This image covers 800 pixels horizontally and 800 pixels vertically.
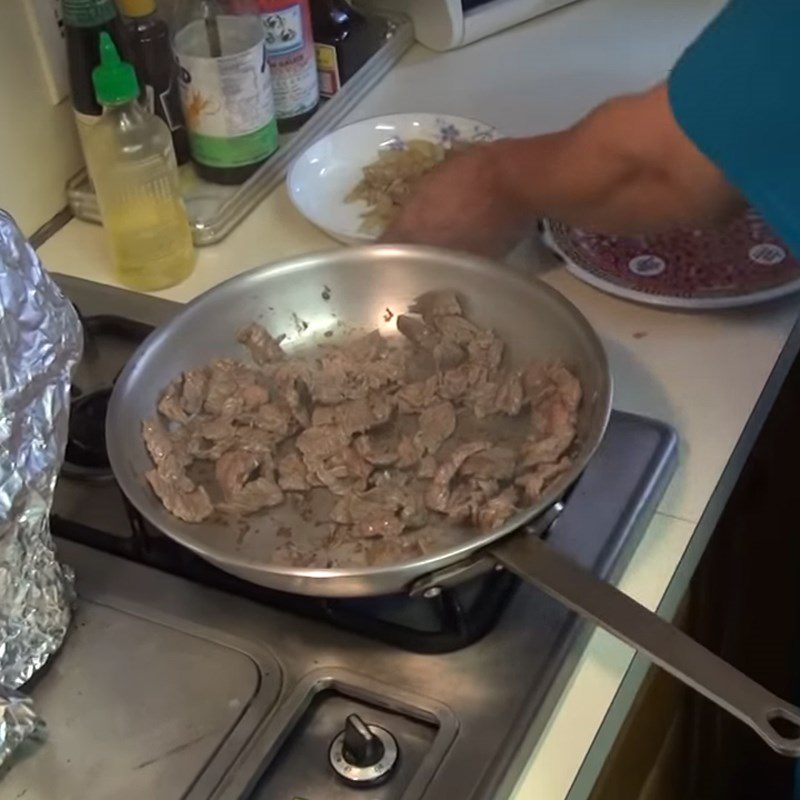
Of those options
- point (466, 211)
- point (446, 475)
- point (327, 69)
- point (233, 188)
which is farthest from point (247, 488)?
point (327, 69)

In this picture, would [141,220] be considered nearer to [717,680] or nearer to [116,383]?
[116,383]

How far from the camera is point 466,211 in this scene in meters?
0.89

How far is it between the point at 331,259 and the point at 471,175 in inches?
4.6

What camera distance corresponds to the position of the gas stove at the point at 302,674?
2.05 feet

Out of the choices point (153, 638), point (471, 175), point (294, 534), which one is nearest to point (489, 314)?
point (471, 175)

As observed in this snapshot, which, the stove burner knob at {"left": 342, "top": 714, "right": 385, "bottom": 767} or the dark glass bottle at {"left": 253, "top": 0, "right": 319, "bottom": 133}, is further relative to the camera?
the dark glass bottle at {"left": 253, "top": 0, "right": 319, "bottom": 133}

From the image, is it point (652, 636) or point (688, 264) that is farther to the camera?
point (688, 264)

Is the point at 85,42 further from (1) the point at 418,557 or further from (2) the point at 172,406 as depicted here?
Answer: (1) the point at 418,557

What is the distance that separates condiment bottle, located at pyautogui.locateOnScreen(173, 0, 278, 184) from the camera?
977mm

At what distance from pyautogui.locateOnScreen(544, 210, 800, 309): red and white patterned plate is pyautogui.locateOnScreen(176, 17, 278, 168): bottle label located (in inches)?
10.0

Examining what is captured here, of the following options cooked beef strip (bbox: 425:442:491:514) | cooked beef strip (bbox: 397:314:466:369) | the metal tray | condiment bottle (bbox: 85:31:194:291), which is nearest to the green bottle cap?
condiment bottle (bbox: 85:31:194:291)

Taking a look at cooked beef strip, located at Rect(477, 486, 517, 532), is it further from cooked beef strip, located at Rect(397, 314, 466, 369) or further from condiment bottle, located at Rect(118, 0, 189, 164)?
condiment bottle, located at Rect(118, 0, 189, 164)

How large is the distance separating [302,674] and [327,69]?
65cm

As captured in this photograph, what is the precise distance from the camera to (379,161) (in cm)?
108
